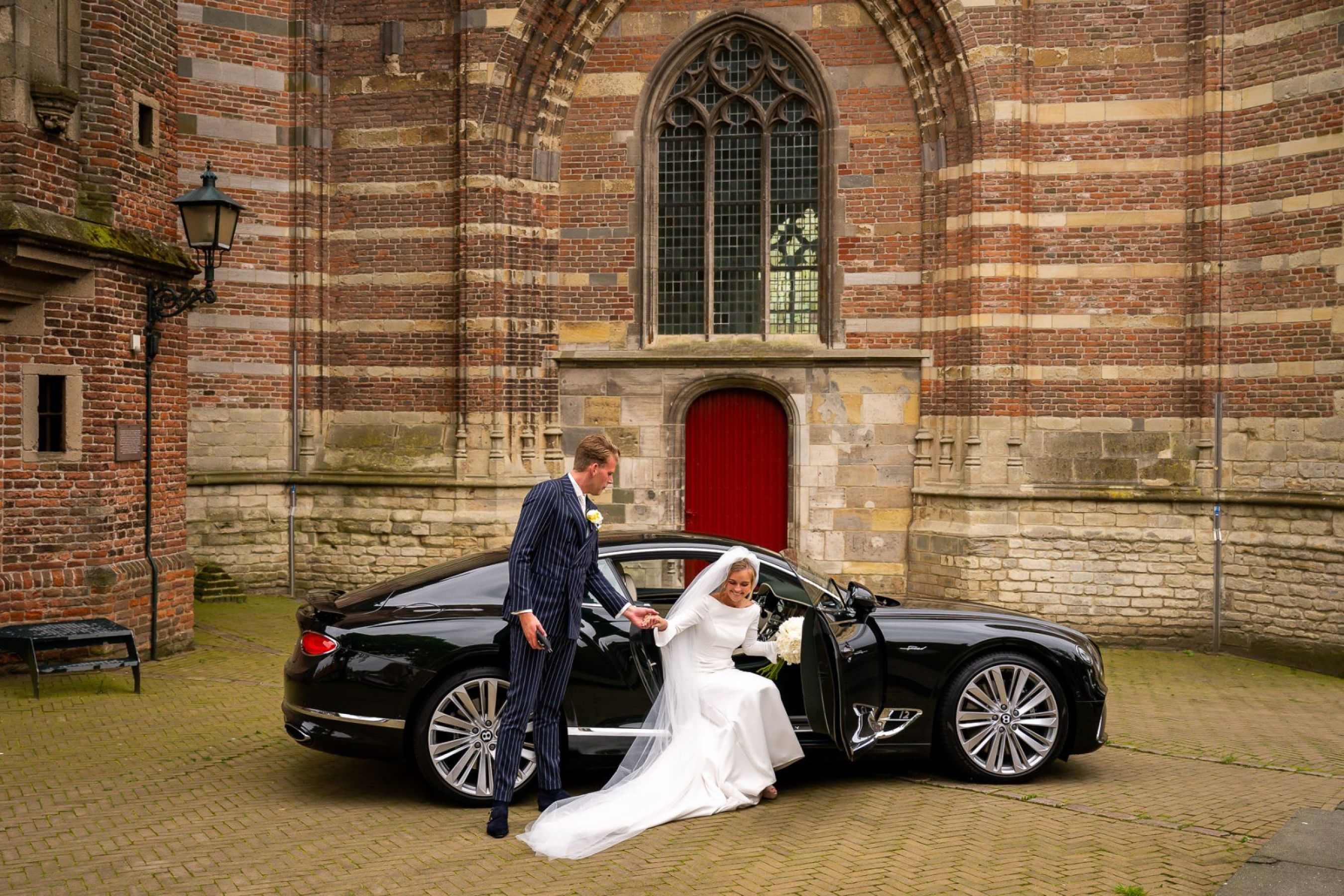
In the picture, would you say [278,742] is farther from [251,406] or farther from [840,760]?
[251,406]

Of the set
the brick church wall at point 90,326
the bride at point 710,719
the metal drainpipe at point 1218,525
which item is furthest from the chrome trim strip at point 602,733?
the metal drainpipe at point 1218,525

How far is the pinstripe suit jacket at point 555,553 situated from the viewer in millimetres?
6223

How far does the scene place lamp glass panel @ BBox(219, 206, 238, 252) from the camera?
1087cm

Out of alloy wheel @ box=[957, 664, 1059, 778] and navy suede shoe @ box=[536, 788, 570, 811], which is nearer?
navy suede shoe @ box=[536, 788, 570, 811]

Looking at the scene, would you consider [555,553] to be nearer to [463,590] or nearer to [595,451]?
[595,451]

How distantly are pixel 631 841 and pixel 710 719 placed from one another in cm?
80

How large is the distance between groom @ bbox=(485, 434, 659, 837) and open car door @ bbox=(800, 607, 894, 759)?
3.16 ft

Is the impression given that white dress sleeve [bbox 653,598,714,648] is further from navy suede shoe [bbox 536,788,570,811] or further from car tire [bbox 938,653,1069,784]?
car tire [bbox 938,653,1069,784]

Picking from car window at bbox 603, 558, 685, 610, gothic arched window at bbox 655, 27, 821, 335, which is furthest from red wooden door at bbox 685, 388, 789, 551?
car window at bbox 603, 558, 685, 610

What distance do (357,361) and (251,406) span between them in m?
1.34

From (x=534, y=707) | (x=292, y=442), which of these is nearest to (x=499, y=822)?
(x=534, y=707)

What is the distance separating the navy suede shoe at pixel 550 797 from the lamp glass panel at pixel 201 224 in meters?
6.61

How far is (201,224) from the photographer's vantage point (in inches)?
428

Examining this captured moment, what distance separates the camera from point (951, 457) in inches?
547
